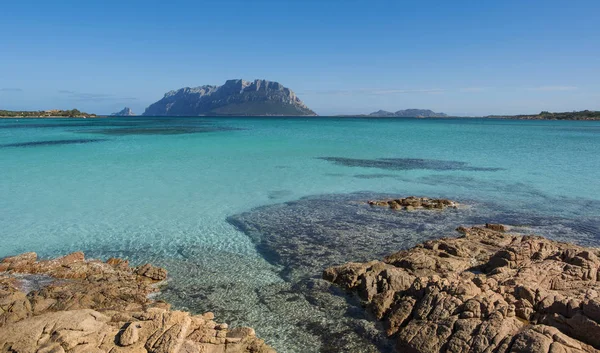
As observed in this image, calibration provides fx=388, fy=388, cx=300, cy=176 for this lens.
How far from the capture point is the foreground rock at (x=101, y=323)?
7066 millimetres

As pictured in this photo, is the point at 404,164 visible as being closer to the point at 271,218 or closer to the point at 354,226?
the point at 354,226

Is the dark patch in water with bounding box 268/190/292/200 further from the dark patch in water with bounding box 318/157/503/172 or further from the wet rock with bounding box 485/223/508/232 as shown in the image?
the dark patch in water with bounding box 318/157/503/172

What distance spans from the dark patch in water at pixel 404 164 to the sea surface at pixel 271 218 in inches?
10.6

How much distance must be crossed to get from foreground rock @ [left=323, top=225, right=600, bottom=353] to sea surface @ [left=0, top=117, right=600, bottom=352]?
784mm

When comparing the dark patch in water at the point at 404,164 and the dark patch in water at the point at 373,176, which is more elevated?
the dark patch in water at the point at 404,164

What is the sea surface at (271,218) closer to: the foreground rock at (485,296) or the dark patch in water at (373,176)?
the dark patch in water at (373,176)

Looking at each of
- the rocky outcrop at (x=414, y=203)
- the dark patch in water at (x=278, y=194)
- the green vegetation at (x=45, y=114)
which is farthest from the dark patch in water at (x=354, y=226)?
the green vegetation at (x=45, y=114)

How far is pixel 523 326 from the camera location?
7562mm

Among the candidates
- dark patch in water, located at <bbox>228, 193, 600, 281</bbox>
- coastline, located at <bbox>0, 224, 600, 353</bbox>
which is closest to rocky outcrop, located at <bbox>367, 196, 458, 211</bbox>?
dark patch in water, located at <bbox>228, 193, 600, 281</bbox>

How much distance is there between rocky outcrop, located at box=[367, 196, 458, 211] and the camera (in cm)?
1906

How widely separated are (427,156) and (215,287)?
110 ft

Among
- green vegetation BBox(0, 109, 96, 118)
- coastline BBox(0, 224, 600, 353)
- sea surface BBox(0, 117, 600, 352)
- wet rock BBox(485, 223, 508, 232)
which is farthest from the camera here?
green vegetation BBox(0, 109, 96, 118)

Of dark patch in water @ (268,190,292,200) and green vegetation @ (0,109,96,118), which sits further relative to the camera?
green vegetation @ (0,109,96,118)

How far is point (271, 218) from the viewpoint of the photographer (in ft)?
57.7
